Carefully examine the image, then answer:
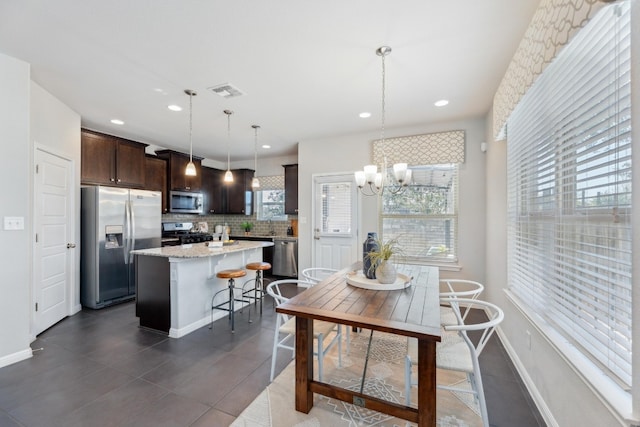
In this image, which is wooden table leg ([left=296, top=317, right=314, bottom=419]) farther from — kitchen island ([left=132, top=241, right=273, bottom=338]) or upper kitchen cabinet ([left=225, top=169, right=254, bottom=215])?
upper kitchen cabinet ([left=225, top=169, right=254, bottom=215])

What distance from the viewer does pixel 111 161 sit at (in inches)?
170

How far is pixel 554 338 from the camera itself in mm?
1715

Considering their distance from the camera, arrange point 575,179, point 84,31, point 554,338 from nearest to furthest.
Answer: point 575,179 < point 554,338 < point 84,31

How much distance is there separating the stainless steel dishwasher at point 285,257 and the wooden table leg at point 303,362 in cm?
377

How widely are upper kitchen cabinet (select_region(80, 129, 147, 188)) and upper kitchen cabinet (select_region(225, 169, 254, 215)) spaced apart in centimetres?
209

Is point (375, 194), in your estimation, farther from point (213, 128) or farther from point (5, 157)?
point (5, 157)

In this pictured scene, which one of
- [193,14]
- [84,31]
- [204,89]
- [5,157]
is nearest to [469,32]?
[193,14]

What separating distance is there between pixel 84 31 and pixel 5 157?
1.35 m

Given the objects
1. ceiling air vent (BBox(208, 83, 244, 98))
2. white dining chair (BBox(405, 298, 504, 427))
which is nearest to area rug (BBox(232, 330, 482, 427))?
white dining chair (BBox(405, 298, 504, 427))

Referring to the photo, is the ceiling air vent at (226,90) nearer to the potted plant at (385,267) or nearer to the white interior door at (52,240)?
the white interior door at (52,240)

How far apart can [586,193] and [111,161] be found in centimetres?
551

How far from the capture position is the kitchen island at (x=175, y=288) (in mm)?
3014

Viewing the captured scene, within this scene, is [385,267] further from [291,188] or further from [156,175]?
[156,175]

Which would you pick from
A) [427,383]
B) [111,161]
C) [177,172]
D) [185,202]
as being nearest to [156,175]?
[177,172]
